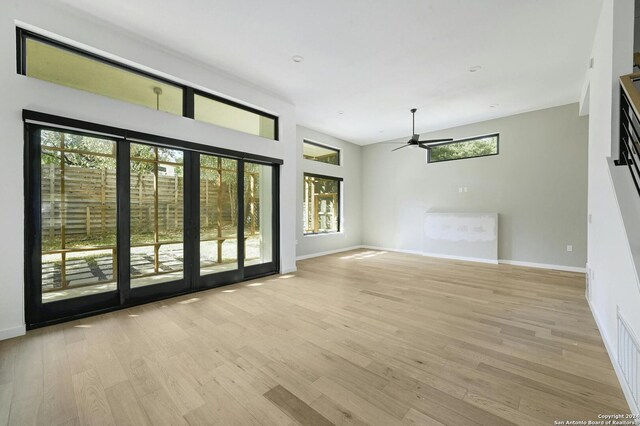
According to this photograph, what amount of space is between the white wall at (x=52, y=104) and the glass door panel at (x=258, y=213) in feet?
2.63

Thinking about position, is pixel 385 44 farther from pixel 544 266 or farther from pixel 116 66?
pixel 544 266

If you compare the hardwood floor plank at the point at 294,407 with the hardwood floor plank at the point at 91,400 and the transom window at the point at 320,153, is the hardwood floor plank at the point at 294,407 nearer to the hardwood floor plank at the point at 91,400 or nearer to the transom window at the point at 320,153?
the hardwood floor plank at the point at 91,400

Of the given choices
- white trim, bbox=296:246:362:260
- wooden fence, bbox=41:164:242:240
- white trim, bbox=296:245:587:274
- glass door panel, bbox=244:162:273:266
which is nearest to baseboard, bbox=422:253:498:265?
white trim, bbox=296:245:587:274

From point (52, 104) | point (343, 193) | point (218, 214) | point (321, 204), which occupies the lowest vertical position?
point (218, 214)

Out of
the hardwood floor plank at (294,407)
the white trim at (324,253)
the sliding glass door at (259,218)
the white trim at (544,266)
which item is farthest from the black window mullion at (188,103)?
the white trim at (544,266)

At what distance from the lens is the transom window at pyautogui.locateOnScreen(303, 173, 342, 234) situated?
7109 millimetres

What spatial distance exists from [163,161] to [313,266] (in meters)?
3.59

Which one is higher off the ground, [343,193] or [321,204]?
[343,193]

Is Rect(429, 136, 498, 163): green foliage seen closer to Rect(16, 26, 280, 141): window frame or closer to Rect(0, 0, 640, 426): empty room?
Rect(0, 0, 640, 426): empty room

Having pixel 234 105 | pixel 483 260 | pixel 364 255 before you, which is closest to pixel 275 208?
pixel 234 105

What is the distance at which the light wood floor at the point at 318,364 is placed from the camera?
1.62m

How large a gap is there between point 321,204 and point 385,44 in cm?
469

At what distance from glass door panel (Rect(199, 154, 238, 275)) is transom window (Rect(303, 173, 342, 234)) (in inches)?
106

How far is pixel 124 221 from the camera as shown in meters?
3.36
